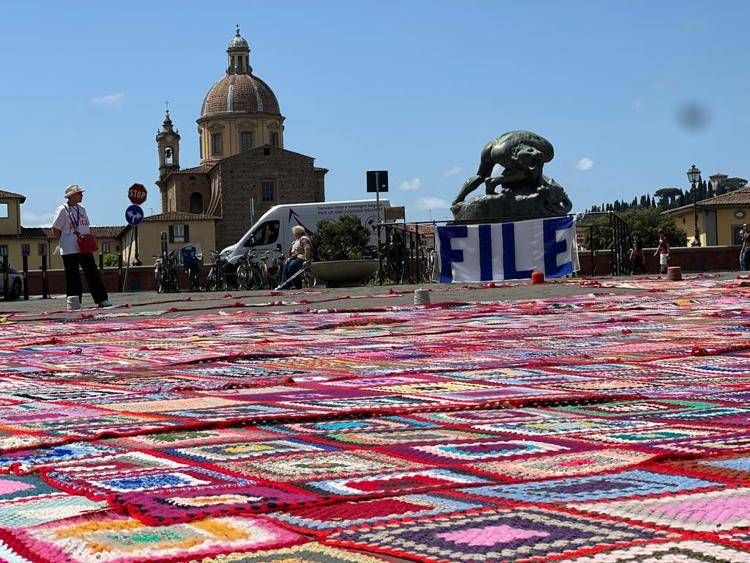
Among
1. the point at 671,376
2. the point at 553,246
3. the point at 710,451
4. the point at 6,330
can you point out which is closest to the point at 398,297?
the point at 6,330

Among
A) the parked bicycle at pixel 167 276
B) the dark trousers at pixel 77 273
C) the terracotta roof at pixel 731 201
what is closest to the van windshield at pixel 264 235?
the parked bicycle at pixel 167 276

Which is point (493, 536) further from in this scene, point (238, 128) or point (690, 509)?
point (238, 128)

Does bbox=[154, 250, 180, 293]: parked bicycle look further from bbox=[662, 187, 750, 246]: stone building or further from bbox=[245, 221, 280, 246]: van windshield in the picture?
bbox=[662, 187, 750, 246]: stone building

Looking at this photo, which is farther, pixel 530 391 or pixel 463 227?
pixel 463 227

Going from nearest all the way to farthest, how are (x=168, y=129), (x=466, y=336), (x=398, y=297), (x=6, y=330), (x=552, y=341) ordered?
(x=552, y=341) → (x=466, y=336) → (x=6, y=330) → (x=398, y=297) → (x=168, y=129)

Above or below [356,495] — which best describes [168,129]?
above

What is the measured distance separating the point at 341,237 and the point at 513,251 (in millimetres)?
43212

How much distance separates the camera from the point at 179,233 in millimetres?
115688

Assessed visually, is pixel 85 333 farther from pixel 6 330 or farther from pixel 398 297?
pixel 398 297

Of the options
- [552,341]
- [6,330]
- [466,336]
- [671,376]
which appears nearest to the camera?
[671,376]

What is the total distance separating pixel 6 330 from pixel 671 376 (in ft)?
27.8

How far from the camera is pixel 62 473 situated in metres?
3.71

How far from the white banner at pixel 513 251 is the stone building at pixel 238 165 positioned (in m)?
80.1

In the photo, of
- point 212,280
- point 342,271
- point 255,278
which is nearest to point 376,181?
point 342,271
